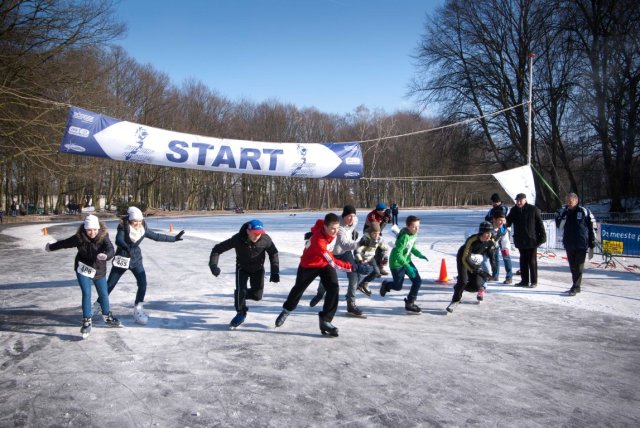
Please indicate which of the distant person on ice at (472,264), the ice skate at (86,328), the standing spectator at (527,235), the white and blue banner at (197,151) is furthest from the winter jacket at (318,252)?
the white and blue banner at (197,151)

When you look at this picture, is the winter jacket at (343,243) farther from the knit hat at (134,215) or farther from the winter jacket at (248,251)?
the knit hat at (134,215)

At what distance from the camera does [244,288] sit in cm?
599

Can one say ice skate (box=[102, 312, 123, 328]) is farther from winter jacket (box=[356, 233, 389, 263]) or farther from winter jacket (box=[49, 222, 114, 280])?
winter jacket (box=[356, 233, 389, 263])

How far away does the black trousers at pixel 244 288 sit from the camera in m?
5.89

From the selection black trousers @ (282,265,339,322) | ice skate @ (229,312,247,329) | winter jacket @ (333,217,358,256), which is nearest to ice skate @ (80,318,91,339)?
ice skate @ (229,312,247,329)

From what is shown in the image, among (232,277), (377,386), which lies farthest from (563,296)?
(232,277)

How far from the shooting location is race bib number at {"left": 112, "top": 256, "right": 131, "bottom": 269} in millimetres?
5970

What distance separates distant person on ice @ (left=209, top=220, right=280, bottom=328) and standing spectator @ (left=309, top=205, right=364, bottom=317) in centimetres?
A: 104

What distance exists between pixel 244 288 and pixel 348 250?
1.74 m

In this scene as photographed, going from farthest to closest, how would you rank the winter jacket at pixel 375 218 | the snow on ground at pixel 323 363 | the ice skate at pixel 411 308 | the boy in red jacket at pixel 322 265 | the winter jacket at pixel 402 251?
the winter jacket at pixel 375 218 < the winter jacket at pixel 402 251 < the ice skate at pixel 411 308 < the boy in red jacket at pixel 322 265 < the snow on ground at pixel 323 363

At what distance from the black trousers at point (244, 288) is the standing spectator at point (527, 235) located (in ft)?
17.7

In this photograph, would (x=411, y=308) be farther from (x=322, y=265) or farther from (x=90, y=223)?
(x=90, y=223)

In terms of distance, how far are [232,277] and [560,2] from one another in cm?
2321

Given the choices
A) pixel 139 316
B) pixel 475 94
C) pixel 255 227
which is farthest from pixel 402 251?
pixel 475 94
